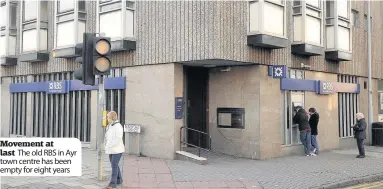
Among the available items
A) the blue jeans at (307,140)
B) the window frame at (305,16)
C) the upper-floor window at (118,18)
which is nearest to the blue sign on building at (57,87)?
the upper-floor window at (118,18)

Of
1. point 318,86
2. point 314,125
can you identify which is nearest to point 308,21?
point 318,86

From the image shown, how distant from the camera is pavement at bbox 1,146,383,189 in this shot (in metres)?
9.41

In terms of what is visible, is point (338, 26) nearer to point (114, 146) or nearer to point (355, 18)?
point (355, 18)

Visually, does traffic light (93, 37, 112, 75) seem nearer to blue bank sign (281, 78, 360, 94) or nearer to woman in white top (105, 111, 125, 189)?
woman in white top (105, 111, 125, 189)

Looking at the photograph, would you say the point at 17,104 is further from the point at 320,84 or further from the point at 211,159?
the point at 320,84

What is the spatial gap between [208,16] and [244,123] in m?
3.75

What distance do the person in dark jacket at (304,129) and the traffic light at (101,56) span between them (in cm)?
814

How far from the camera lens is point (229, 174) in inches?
427

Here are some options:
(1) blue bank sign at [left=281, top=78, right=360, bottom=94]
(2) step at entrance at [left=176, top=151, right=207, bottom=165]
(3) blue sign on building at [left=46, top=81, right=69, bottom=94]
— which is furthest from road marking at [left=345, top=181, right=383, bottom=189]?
(3) blue sign on building at [left=46, top=81, right=69, bottom=94]

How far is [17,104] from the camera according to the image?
62.8 ft

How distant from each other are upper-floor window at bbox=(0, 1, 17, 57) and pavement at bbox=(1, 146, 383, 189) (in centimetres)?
800

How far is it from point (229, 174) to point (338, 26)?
892 centimetres

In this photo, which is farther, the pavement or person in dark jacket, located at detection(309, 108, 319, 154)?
person in dark jacket, located at detection(309, 108, 319, 154)
